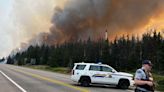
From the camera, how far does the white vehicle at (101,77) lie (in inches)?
1198

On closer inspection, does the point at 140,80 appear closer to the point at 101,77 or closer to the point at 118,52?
the point at 101,77

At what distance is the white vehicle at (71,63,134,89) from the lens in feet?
99.8

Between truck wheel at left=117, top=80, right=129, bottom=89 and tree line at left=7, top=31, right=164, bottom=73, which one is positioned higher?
tree line at left=7, top=31, right=164, bottom=73

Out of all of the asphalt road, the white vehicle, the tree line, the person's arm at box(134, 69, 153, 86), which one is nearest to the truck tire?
the white vehicle

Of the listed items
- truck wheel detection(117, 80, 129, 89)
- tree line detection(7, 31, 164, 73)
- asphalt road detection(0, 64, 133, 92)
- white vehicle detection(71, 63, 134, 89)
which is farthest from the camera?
tree line detection(7, 31, 164, 73)

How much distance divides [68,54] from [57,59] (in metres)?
4.59

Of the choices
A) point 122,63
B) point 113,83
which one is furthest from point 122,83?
point 122,63

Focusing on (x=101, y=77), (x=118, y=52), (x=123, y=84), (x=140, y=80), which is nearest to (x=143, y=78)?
(x=140, y=80)

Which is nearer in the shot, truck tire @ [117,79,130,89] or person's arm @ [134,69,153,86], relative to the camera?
person's arm @ [134,69,153,86]

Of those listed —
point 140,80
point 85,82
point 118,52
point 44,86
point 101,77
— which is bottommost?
point 44,86

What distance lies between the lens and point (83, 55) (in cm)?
14575

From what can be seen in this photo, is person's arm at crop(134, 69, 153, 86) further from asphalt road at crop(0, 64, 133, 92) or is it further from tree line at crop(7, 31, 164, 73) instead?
tree line at crop(7, 31, 164, 73)

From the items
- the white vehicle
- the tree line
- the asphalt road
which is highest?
the tree line

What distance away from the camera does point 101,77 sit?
30.5 metres
